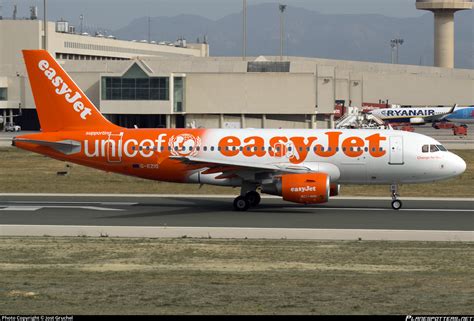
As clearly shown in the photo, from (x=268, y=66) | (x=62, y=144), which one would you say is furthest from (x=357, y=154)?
(x=268, y=66)

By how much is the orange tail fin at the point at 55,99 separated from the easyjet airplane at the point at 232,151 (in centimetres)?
5

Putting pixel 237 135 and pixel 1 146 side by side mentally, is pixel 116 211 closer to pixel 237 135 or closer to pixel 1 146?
pixel 237 135

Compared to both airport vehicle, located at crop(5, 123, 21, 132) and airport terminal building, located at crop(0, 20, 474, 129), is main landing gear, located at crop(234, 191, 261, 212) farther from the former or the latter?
airport vehicle, located at crop(5, 123, 21, 132)

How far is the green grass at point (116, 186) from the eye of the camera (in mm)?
48594

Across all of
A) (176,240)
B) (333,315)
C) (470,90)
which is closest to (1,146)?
(176,240)

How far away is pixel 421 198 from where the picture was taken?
45.4m

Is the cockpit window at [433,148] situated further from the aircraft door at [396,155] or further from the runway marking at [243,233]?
the runway marking at [243,233]

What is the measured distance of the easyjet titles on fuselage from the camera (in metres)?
40.1

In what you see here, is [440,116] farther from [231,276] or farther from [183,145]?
[231,276]

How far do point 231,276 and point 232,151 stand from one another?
694 inches

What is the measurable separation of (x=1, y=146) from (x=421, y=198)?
4819 cm

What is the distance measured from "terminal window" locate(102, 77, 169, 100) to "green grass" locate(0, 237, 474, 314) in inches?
3674

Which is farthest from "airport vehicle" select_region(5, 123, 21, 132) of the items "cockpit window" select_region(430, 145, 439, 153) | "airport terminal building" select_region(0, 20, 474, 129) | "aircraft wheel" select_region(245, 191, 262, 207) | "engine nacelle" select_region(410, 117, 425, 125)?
"cockpit window" select_region(430, 145, 439, 153)

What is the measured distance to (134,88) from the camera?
124 m
